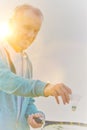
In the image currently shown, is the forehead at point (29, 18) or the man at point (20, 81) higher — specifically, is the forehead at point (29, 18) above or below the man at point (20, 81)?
above

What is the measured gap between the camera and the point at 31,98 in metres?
1.02

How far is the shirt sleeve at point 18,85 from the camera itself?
955 millimetres

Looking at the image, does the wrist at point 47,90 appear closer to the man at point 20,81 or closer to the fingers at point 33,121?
the man at point 20,81

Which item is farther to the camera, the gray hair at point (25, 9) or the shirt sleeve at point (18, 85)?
the gray hair at point (25, 9)

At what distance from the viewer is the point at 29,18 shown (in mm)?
1049

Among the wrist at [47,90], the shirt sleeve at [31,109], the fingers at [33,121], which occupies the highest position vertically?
the wrist at [47,90]

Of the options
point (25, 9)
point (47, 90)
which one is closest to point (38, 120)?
point (47, 90)

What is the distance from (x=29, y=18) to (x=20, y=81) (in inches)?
9.3

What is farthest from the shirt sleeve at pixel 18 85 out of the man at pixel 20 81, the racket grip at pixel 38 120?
the racket grip at pixel 38 120

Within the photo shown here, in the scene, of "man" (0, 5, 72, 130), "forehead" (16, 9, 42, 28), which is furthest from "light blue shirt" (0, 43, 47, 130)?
"forehead" (16, 9, 42, 28)

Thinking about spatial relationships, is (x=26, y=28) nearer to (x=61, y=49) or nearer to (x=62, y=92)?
(x=61, y=49)

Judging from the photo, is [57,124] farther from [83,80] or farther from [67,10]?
[67,10]

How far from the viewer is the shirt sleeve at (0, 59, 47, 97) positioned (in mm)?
955

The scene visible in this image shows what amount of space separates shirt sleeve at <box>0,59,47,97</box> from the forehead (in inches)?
7.1
